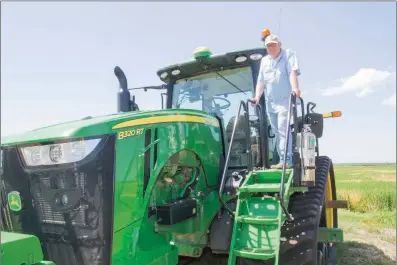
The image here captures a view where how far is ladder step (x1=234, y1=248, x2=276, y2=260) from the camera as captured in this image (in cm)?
267

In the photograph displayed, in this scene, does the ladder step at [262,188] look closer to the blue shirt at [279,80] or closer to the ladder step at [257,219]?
the ladder step at [257,219]

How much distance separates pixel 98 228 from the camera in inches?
95.8

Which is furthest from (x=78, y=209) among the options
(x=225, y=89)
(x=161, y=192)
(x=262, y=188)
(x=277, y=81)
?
(x=225, y=89)

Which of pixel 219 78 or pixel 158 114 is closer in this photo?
pixel 158 114

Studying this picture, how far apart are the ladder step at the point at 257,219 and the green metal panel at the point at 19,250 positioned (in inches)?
61.4

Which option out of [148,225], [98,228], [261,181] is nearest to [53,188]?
[98,228]

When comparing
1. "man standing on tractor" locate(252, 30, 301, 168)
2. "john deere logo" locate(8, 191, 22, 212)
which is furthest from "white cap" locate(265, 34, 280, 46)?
"john deere logo" locate(8, 191, 22, 212)

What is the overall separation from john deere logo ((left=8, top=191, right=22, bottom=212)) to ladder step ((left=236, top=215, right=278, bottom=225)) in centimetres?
168

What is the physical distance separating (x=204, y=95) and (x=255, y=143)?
102 centimetres

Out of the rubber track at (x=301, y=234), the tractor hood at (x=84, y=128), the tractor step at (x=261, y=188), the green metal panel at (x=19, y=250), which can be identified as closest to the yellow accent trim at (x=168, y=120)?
the tractor hood at (x=84, y=128)

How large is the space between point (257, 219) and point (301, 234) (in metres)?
0.49

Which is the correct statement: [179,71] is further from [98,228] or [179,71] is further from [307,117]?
[98,228]

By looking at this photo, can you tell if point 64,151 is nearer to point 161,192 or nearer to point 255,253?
point 161,192

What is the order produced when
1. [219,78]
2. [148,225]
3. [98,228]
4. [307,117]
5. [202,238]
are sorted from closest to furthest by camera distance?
[98,228] < [148,225] < [202,238] < [307,117] < [219,78]
